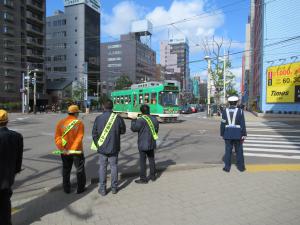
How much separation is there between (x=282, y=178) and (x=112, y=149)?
3.73 m

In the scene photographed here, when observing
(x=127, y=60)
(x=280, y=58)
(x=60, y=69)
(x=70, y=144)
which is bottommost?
(x=70, y=144)

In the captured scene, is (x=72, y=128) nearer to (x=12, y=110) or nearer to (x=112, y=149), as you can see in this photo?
(x=112, y=149)

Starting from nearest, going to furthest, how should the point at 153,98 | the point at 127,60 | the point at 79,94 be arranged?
the point at 153,98 → the point at 79,94 → the point at 127,60

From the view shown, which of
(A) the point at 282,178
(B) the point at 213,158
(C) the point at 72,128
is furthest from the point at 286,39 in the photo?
(C) the point at 72,128

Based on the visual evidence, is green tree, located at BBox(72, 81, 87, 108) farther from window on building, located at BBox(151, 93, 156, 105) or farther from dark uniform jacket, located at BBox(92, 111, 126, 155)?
dark uniform jacket, located at BBox(92, 111, 126, 155)

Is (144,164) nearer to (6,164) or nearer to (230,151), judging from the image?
(230,151)

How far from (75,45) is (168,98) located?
84869mm

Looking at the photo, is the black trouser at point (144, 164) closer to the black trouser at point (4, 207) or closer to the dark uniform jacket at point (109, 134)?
the dark uniform jacket at point (109, 134)

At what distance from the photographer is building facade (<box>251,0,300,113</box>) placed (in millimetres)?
37000

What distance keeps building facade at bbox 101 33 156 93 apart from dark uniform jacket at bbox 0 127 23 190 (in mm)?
120860

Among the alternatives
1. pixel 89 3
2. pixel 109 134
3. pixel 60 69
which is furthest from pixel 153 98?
pixel 60 69

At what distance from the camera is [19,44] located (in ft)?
228

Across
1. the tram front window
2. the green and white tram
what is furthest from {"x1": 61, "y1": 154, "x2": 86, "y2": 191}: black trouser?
the tram front window

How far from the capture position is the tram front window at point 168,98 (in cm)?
2555
